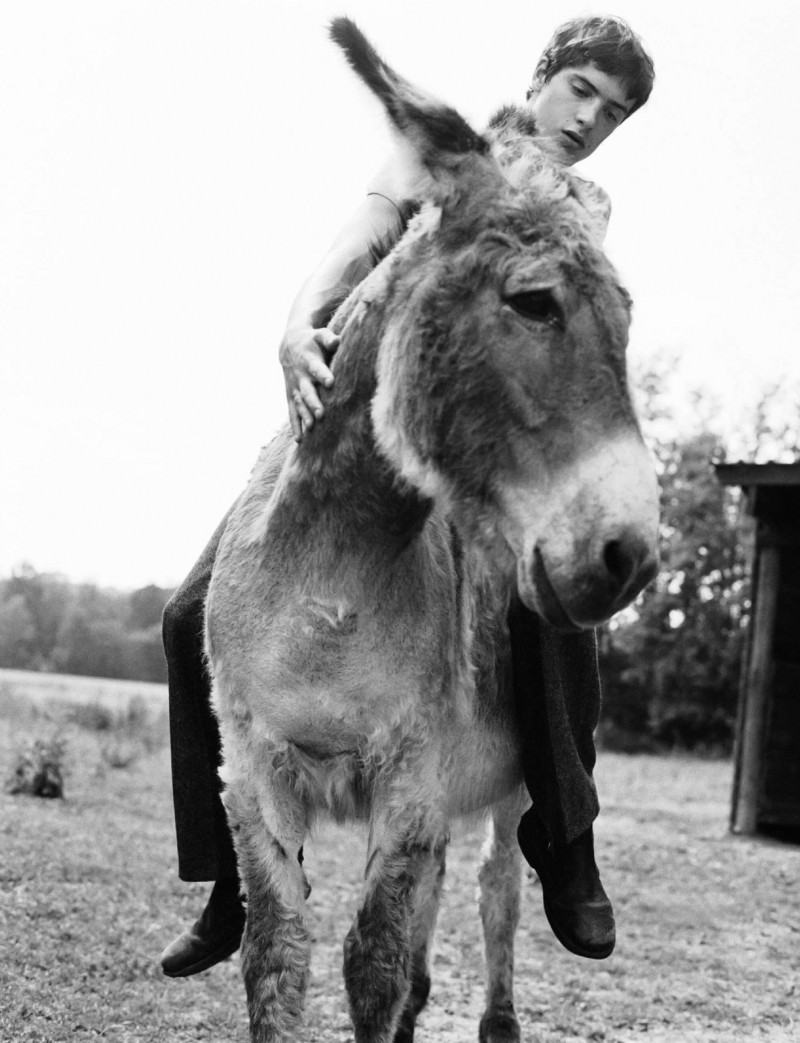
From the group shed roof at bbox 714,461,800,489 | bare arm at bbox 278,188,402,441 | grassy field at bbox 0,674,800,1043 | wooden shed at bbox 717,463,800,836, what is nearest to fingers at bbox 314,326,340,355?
bare arm at bbox 278,188,402,441

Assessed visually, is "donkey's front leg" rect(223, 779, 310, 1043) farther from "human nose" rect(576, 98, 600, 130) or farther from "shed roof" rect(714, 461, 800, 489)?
"shed roof" rect(714, 461, 800, 489)

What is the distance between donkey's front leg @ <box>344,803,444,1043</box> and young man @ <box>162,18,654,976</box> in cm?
71

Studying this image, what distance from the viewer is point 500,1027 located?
418cm

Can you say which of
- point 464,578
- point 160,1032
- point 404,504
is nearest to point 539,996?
point 160,1032

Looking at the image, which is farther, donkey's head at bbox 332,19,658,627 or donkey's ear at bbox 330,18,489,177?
donkey's ear at bbox 330,18,489,177

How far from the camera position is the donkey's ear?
2262 mm

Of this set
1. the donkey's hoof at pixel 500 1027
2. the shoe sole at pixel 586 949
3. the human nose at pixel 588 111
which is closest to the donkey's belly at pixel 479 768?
the shoe sole at pixel 586 949

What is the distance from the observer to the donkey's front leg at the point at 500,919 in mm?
4195

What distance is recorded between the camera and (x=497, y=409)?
6.94ft

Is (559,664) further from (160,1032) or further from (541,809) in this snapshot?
(160,1032)

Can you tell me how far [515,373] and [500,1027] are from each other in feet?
10.2

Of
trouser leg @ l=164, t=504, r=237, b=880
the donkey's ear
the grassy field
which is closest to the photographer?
the donkey's ear

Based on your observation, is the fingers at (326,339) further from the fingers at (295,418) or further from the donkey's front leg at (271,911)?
the donkey's front leg at (271,911)

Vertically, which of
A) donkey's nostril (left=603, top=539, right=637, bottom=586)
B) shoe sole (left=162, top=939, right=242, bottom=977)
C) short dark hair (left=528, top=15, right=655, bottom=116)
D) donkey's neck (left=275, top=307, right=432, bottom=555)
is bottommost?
shoe sole (left=162, top=939, right=242, bottom=977)
